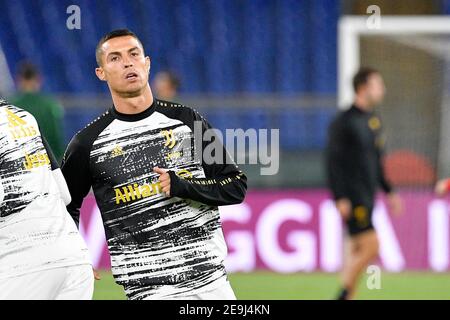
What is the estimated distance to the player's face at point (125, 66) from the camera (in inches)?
169

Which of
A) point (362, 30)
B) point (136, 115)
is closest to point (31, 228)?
point (136, 115)

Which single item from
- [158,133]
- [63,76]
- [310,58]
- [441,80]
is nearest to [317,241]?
[441,80]

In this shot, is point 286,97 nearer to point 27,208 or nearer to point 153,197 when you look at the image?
point 153,197

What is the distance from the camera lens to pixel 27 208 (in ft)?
13.2

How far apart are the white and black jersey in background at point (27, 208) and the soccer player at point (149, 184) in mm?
252

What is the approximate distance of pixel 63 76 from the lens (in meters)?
12.9

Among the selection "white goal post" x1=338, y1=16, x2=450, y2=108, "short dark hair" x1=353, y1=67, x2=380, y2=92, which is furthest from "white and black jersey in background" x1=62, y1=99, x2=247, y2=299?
"white goal post" x1=338, y1=16, x2=450, y2=108

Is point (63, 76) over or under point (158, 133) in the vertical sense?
under

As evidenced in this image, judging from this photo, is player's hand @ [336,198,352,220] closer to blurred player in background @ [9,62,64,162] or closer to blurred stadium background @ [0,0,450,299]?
blurred stadium background @ [0,0,450,299]

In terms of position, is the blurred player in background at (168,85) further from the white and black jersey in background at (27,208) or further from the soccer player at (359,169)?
Result: the white and black jersey in background at (27,208)

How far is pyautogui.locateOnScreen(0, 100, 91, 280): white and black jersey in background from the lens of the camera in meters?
3.98

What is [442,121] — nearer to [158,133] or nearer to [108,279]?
[108,279]

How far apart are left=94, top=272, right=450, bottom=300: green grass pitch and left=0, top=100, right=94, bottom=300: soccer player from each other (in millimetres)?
4435

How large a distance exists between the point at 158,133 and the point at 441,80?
7415 mm
